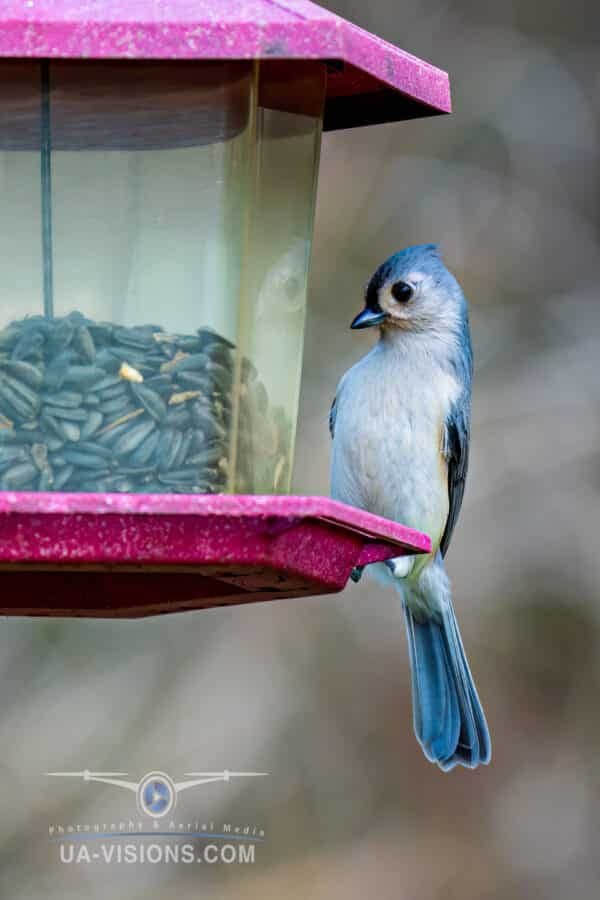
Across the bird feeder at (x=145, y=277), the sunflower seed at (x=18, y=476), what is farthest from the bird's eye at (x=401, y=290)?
the sunflower seed at (x=18, y=476)

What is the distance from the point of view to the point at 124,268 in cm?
399

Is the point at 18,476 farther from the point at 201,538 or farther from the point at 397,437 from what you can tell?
the point at 397,437

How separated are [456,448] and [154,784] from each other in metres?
2.05

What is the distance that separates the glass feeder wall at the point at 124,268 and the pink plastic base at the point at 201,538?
0.25m

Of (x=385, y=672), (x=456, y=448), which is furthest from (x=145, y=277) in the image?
(x=385, y=672)

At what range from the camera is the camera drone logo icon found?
275 inches

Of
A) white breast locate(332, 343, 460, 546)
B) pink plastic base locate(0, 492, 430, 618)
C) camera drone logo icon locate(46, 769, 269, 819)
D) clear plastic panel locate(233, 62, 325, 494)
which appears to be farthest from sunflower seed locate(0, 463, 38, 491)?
camera drone logo icon locate(46, 769, 269, 819)

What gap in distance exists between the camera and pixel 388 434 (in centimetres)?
544

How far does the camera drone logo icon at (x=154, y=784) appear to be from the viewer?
6992mm

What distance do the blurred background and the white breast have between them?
5.73 ft

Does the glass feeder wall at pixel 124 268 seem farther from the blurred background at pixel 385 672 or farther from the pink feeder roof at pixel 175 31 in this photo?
the blurred background at pixel 385 672

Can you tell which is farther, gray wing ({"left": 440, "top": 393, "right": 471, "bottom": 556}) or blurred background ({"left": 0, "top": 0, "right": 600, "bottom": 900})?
blurred background ({"left": 0, "top": 0, "right": 600, "bottom": 900})

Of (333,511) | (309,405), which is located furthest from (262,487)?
(309,405)

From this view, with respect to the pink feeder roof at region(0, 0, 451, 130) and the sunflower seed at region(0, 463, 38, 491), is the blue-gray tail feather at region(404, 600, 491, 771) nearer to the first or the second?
the sunflower seed at region(0, 463, 38, 491)
